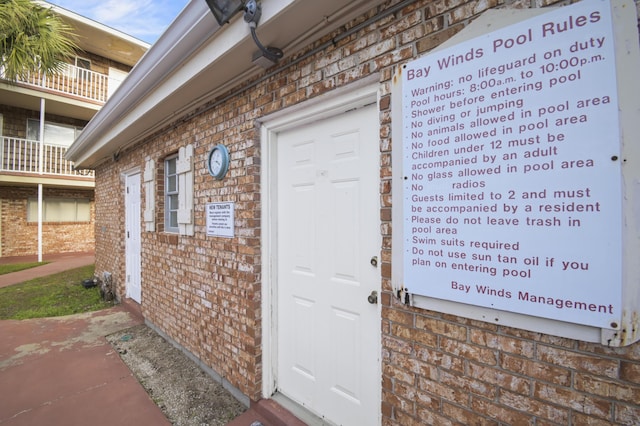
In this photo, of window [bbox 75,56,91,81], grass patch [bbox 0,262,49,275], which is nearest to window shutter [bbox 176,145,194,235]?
grass patch [bbox 0,262,49,275]

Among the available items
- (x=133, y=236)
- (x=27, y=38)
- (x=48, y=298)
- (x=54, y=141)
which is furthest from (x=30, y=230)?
(x=133, y=236)

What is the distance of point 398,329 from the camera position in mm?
1646

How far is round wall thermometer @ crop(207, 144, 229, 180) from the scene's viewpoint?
2857 millimetres

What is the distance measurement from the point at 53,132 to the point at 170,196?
1188 centimetres

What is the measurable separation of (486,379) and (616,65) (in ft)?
4.58

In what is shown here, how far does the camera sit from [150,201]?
4.41m

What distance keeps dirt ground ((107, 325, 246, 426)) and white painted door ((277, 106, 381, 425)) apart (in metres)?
0.63

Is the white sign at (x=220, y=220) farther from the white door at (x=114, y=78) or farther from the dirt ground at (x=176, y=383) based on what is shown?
the white door at (x=114, y=78)

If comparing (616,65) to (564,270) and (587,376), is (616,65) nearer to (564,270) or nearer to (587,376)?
(564,270)

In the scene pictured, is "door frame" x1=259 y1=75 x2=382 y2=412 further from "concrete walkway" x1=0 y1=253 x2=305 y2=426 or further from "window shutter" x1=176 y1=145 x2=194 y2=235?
"window shutter" x1=176 y1=145 x2=194 y2=235

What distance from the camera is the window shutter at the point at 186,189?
340 cm

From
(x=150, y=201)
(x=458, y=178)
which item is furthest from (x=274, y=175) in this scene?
(x=150, y=201)

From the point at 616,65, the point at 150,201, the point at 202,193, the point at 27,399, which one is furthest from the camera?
the point at 150,201

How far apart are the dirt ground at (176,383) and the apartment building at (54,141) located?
10.1 meters
